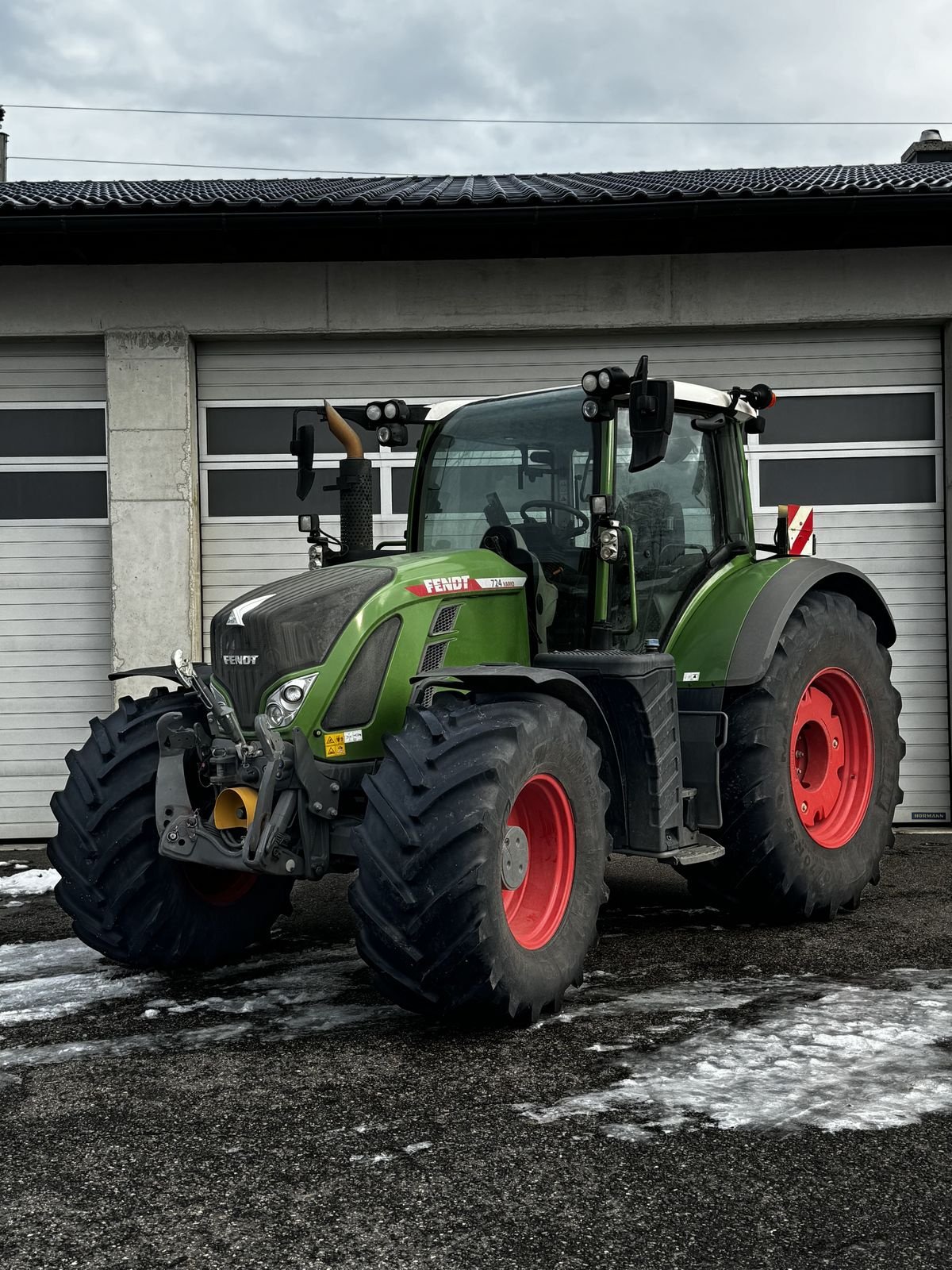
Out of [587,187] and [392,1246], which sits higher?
[587,187]

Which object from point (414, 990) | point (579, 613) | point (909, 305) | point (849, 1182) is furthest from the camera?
point (909, 305)

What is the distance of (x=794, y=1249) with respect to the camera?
2764 millimetres

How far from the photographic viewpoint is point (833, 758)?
20.4 ft

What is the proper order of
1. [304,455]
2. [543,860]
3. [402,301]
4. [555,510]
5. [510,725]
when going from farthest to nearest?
[402,301]
[304,455]
[555,510]
[543,860]
[510,725]

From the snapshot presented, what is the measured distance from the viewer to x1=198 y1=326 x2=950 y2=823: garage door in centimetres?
955

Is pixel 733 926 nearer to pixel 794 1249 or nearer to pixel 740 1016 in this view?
pixel 740 1016

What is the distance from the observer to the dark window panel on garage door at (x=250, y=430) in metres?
9.55

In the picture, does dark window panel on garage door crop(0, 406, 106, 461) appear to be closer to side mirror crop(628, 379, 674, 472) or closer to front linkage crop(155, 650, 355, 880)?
front linkage crop(155, 650, 355, 880)

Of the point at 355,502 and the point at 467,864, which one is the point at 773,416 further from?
the point at 467,864

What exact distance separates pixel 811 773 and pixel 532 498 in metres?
1.89

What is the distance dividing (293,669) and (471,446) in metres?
1.52

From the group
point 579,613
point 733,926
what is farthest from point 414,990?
point 733,926

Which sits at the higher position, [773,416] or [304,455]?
Answer: [773,416]

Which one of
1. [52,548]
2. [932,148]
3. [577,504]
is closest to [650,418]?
[577,504]
